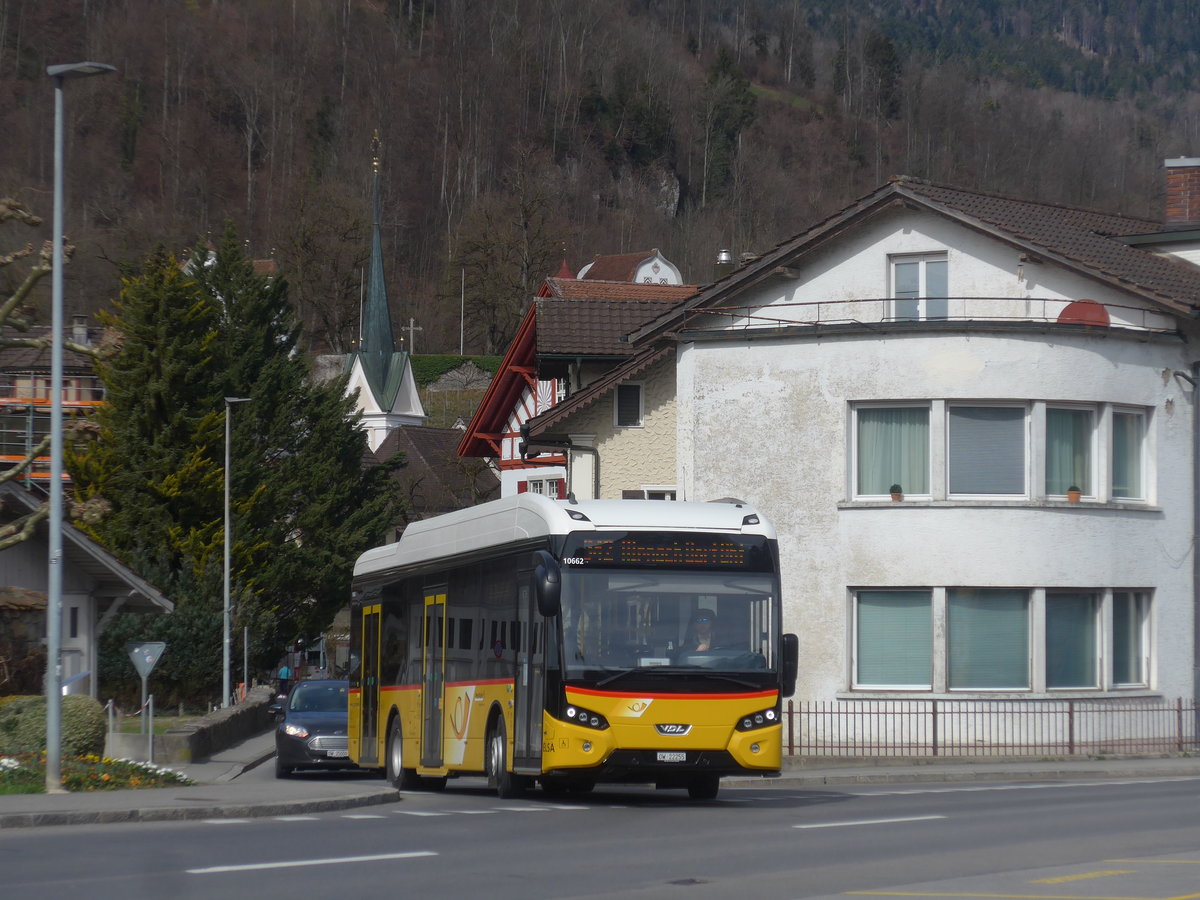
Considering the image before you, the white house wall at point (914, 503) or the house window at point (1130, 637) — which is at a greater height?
the white house wall at point (914, 503)

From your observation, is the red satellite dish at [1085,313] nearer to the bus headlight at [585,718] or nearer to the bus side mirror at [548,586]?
the bus side mirror at [548,586]

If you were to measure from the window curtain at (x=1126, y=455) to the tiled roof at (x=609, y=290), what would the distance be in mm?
16311

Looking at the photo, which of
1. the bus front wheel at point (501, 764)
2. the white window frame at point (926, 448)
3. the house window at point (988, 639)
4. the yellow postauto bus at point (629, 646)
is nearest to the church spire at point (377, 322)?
the white window frame at point (926, 448)

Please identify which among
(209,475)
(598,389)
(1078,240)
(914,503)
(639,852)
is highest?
(1078,240)

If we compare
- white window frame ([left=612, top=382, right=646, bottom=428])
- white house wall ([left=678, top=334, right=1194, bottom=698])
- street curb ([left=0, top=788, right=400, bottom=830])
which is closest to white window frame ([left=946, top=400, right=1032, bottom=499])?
white house wall ([left=678, top=334, right=1194, bottom=698])

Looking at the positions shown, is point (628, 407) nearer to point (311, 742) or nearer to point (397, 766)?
point (311, 742)

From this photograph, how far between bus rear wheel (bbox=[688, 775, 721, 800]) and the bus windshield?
6.54 ft

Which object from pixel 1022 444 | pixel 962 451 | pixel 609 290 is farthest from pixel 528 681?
pixel 609 290

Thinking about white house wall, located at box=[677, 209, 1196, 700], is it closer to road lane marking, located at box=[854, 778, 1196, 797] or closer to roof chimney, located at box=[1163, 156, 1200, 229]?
road lane marking, located at box=[854, 778, 1196, 797]

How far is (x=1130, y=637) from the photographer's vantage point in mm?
30516

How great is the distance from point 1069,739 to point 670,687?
13.6 metres

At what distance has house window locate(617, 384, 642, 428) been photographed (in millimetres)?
37531

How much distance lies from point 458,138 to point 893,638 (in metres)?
117

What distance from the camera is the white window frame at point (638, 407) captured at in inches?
1465
